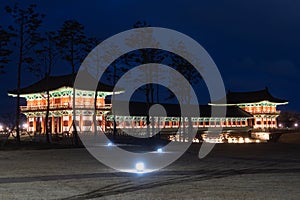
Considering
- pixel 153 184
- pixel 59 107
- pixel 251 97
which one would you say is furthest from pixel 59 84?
pixel 153 184

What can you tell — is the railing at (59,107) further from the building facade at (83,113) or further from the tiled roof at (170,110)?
the tiled roof at (170,110)

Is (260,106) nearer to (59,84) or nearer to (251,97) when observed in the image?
(251,97)

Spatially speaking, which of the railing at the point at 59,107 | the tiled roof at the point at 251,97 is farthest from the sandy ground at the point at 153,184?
the tiled roof at the point at 251,97

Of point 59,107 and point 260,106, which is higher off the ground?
Answer: point 260,106

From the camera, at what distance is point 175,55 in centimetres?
3903

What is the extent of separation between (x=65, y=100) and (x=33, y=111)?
5.34 meters

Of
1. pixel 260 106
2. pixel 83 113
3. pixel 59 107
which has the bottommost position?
pixel 83 113

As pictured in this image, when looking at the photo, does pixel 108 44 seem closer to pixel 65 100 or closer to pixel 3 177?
pixel 65 100

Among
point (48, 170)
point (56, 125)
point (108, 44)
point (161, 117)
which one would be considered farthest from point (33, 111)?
point (48, 170)

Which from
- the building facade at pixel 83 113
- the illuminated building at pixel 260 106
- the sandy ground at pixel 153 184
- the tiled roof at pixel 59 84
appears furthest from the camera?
the illuminated building at pixel 260 106

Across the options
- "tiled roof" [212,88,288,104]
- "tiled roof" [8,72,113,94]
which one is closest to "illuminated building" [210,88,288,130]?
"tiled roof" [212,88,288,104]

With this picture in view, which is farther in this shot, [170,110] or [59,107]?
[170,110]

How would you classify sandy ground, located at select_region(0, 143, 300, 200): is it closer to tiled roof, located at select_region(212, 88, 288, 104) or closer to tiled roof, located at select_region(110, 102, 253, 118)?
tiled roof, located at select_region(110, 102, 253, 118)

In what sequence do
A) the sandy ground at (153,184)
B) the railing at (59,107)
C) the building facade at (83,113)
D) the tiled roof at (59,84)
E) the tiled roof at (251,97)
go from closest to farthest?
the sandy ground at (153,184) → the railing at (59,107) → the building facade at (83,113) → the tiled roof at (59,84) → the tiled roof at (251,97)
